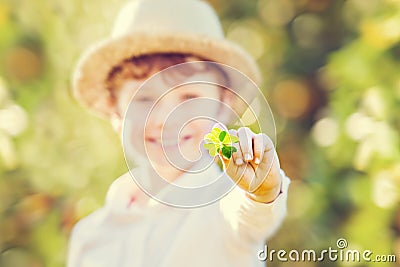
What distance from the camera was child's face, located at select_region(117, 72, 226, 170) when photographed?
3.58 feet

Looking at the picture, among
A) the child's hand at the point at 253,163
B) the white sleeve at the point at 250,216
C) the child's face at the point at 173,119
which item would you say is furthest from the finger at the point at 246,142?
the child's face at the point at 173,119

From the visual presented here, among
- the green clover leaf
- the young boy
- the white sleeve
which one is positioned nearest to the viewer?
the green clover leaf

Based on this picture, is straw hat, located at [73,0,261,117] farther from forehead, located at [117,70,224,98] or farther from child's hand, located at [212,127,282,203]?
child's hand, located at [212,127,282,203]

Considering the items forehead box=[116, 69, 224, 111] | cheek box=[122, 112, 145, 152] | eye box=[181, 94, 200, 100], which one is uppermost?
forehead box=[116, 69, 224, 111]

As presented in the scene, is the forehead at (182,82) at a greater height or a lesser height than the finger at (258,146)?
greater

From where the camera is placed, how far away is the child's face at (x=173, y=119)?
1.09 metres

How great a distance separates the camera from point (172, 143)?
3.59 ft

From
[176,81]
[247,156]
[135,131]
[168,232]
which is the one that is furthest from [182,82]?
[247,156]

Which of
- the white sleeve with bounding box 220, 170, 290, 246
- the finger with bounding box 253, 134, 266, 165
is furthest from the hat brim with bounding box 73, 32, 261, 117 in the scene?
the finger with bounding box 253, 134, 266, 165

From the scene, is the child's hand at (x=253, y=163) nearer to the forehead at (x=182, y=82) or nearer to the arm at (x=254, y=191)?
the arm at (x=254, y=191)

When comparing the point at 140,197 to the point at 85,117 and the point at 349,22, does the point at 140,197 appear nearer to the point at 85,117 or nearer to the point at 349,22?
the point at 85,117

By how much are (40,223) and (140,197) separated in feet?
0.64

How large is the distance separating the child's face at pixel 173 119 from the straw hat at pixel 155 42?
5cm

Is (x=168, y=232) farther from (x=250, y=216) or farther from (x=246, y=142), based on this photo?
(x=246, y=142)
